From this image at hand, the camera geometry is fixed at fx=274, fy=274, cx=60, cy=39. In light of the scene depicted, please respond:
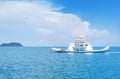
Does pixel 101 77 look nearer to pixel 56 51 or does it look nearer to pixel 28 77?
pixel 28 77

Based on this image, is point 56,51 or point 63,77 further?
point 56,51

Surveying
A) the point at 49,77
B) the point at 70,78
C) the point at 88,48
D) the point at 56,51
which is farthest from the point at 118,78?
the point at 56,51

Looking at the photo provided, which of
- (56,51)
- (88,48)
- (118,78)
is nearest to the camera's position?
(118,78)

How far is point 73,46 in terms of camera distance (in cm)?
14612

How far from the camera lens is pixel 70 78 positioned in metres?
47.0

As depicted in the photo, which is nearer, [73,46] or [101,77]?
[101,77]

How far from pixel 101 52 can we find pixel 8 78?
109160mm

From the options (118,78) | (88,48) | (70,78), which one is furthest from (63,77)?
(88,48)

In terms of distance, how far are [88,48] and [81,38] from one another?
6.89 m

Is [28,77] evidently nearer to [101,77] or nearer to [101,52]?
[101,77]

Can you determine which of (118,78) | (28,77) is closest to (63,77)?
(28,77)

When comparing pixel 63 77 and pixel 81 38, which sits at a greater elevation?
pixel 81 38

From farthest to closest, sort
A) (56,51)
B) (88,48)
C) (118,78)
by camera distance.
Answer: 1. (56,51)
2. (88,48)
3. (118,78)

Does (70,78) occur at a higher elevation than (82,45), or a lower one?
lower
